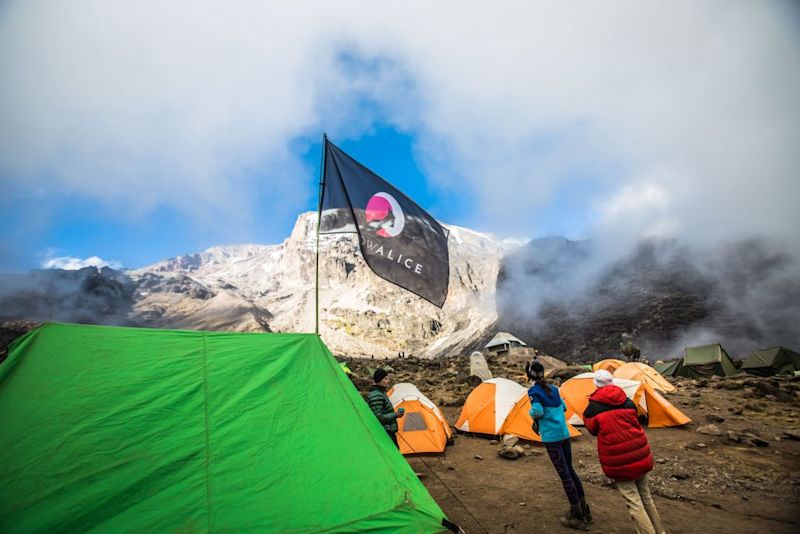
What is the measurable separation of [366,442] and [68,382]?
11.0 ft

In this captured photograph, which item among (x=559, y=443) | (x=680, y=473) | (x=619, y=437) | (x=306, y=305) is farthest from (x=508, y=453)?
(x=306, y=305)

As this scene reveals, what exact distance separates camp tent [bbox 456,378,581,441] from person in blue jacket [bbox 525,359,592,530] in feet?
14.5

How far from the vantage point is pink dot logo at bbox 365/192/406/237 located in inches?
291

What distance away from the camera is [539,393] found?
5.56 meters

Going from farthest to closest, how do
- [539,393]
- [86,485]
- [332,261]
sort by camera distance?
[332,261] → [539,393] → [86,485]

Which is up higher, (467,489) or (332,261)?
(332,261)

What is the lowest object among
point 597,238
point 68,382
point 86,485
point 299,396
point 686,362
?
point 686,362

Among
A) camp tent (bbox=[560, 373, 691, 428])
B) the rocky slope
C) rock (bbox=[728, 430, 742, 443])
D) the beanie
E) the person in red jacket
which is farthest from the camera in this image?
the rocky slope

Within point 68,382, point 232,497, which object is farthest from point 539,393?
point 68,382

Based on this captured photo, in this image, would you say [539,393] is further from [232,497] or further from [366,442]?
[232,497]

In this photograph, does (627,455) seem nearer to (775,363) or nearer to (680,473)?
(680,473)

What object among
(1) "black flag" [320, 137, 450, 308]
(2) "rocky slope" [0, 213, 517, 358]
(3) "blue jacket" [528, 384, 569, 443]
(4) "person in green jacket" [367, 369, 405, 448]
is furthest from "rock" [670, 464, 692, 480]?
(2) "rocky slope" [0, 213, 517, 358]

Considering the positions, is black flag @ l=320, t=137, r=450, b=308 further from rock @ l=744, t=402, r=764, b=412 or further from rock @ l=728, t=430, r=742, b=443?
rock @ l=744, t=402, r=764, b=412

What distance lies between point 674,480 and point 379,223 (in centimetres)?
786
